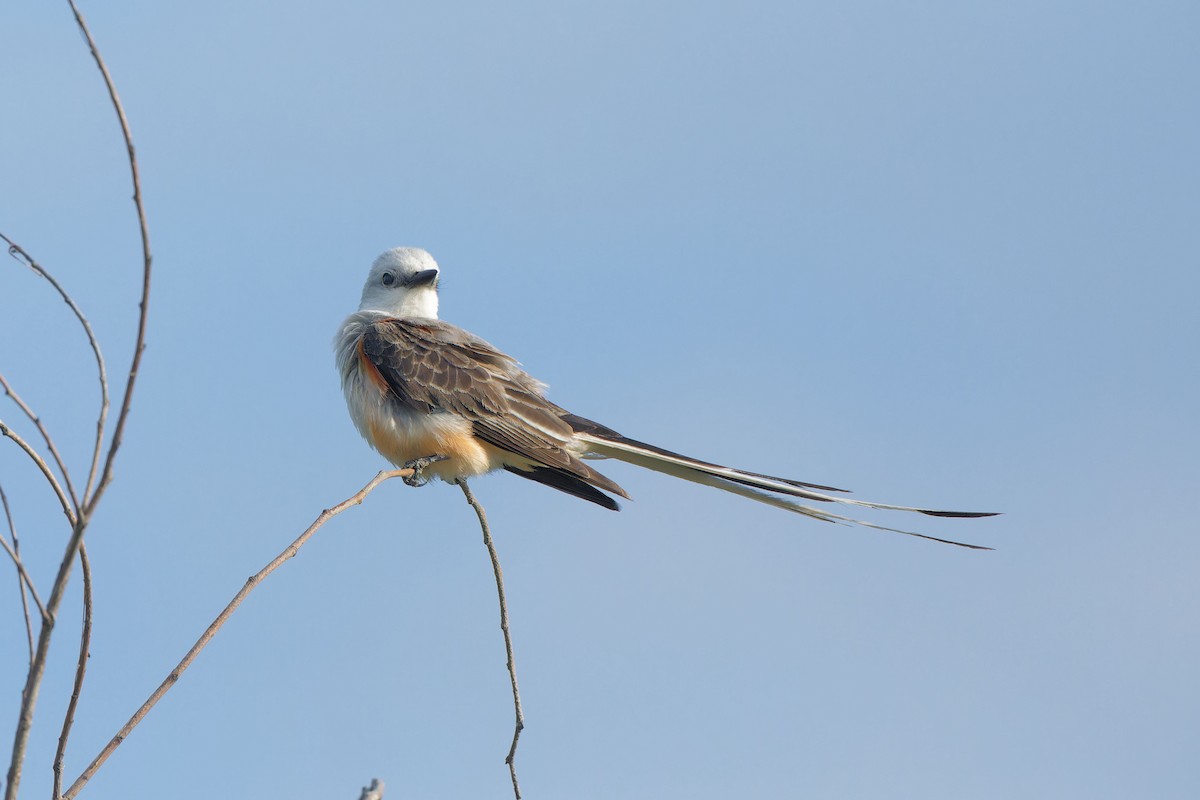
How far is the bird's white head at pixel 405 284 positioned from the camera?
6.36m

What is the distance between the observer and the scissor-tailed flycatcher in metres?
5.32

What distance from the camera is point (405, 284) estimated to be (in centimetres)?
640

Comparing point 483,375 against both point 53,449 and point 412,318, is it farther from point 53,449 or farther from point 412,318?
point 53,449

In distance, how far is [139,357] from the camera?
1951 millimetres

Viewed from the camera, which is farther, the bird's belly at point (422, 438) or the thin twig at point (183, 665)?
the bird's belly at point (422, 438)

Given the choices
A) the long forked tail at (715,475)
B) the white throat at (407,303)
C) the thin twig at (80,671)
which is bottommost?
the thin twig at (80,671)

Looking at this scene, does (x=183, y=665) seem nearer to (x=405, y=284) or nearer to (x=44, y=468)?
(x=44, y=468)

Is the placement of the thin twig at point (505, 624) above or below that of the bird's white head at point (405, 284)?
below

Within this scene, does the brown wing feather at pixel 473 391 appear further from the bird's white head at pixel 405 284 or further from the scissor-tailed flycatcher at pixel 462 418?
the bird's white head at pixel 405 284

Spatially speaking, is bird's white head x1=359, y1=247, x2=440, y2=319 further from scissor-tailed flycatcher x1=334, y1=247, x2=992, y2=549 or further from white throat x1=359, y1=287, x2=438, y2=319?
scissor-tailed flycatcher x1=334, y1=247, x2=992, y2=549

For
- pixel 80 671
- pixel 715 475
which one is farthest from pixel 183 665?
pixel 715 475

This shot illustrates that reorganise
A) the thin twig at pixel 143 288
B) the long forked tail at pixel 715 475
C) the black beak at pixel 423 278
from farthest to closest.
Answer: the black beak at pixel 423 278 → the long forked tail at pixel 715 475 → the thin twig at pixel 143 288

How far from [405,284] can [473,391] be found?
1149mm

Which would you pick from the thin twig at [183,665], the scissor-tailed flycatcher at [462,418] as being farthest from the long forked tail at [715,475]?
the thin twig at [183,665]
